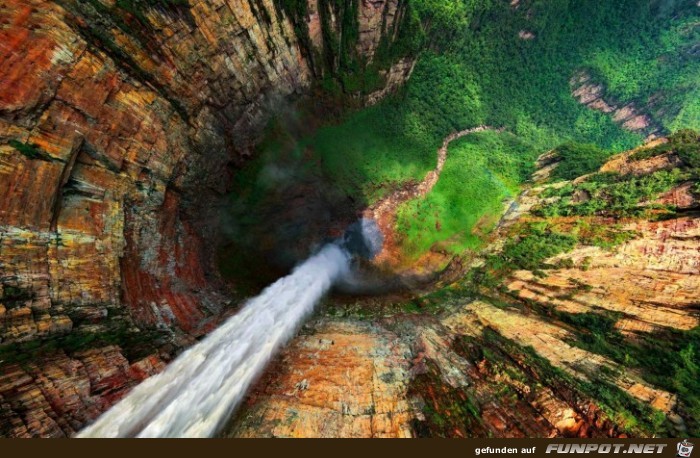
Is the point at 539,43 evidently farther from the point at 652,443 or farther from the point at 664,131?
the point at 652,443

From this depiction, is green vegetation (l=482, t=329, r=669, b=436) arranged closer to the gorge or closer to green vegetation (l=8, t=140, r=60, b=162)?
the gorge

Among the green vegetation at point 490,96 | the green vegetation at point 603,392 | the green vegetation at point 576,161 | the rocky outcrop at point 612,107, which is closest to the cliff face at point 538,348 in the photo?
the green vegetation at point 603,392

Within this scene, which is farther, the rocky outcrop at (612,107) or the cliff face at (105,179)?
the rocky outcrop at (612,107)

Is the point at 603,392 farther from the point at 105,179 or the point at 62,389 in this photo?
the point at 105,179

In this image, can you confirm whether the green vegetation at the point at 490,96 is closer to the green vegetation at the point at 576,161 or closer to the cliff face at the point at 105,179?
the green vegetation at the point at 576,161

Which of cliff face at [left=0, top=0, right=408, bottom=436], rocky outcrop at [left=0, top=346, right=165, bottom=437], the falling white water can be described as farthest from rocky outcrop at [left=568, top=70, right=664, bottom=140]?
rocky outcrop at [left=0, top=346, right=165, bottom=437]

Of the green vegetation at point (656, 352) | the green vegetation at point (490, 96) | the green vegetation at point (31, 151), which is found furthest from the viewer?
the green vegetation at point (490, 96)
